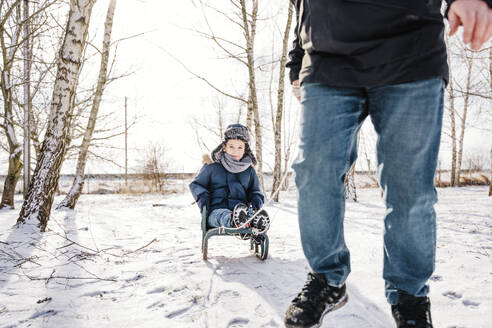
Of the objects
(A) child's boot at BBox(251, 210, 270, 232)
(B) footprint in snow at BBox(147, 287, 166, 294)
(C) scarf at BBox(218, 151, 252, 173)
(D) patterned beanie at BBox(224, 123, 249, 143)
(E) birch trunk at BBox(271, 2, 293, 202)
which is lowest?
(B) footprint in snow at BBox(147, 287, 166, 294)

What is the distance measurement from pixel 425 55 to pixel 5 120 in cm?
1030

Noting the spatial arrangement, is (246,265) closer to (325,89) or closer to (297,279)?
(297,279)

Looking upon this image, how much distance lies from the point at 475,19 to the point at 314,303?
3.43 ft

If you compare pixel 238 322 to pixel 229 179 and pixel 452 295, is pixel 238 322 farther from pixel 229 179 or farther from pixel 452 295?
pixel 229 179

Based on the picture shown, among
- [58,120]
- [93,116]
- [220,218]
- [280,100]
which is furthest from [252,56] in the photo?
[220,218]

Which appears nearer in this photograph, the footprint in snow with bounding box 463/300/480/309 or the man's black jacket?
the man's black jacket

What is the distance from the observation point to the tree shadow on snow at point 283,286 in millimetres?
1492

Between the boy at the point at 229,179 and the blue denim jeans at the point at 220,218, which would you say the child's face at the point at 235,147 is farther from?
the blue denim jeans at the point at 220,218

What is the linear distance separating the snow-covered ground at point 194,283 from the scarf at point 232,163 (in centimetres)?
87

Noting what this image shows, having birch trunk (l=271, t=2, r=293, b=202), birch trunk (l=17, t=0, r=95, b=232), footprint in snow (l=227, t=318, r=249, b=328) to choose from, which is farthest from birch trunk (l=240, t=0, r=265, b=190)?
footprint in snow (l=227, t=318, r=249, b=328)

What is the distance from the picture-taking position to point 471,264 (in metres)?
2.31

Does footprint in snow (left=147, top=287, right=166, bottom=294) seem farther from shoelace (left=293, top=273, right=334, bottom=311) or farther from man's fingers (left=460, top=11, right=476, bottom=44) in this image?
man's fingers (left=460, top=11, right=476, bottom=44)

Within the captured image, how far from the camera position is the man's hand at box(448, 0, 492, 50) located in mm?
878

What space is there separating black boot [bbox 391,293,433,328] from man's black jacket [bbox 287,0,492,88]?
0.74 metres
